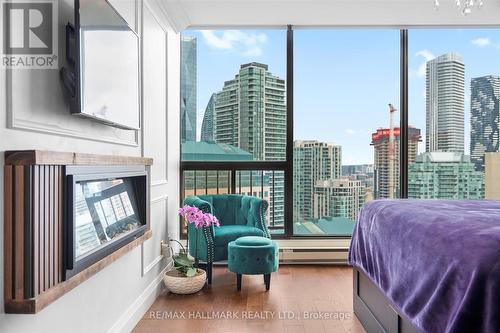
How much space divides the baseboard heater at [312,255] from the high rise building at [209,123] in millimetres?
1565

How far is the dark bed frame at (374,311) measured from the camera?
5.89 feet

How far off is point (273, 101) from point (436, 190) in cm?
220

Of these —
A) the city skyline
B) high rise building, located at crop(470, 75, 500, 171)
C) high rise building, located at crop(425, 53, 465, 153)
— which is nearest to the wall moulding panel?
the city skyline

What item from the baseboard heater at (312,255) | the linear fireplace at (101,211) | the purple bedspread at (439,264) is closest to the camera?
the purple bedspread at (439,264)

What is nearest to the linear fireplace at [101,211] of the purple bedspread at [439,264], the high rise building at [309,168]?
the purple bedspread at [439,264]

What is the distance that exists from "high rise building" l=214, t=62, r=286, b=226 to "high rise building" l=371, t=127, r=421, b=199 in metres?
1.12

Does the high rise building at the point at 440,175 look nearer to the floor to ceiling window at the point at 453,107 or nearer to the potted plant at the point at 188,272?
the floor to ceiling window at the point at 453,107

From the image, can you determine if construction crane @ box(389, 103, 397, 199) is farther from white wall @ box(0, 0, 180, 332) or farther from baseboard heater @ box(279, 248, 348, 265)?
white wall @ box(0, 0, 180, 332)

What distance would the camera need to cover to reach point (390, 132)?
167 inches

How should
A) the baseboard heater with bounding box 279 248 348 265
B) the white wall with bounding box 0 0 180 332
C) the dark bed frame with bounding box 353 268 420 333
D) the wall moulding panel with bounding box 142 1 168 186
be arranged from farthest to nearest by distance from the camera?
the baseboard heater with bounding box 279 248 348 265 < the wall moulding panel with bounding box 142 1 168 186 < the dark bed frame with bounding box 353 268 420 333 < the white wall with bounding box 0 0 180 332

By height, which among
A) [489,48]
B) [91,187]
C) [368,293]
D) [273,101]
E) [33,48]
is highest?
[489,48]

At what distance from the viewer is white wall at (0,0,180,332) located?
1.34m

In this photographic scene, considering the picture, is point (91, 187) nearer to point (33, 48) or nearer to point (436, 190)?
point (33, 48)

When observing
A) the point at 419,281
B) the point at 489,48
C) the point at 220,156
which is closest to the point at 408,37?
the point at 489,48
